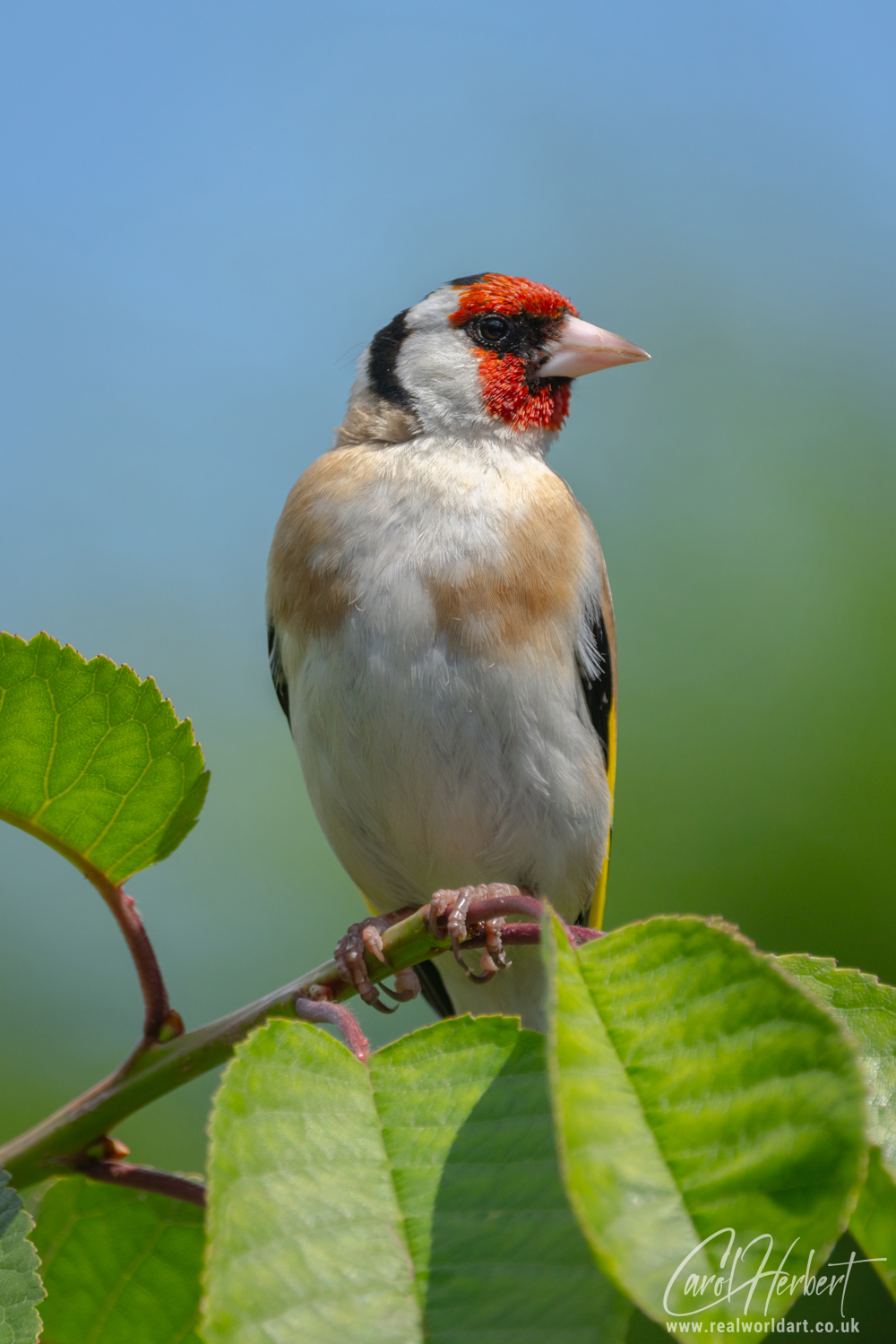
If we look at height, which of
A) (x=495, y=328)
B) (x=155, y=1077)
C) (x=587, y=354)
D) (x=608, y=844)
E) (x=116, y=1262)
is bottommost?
(x=608, y=844)

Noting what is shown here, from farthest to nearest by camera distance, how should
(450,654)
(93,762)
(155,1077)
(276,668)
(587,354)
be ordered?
(587,354) → (276,668) → (450,654) → (93,762) → (155,1077)

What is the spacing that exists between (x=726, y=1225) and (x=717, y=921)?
21 cm

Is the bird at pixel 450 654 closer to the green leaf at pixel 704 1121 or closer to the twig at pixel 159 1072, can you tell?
the twig at pixel 159 1072

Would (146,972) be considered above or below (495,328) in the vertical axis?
below

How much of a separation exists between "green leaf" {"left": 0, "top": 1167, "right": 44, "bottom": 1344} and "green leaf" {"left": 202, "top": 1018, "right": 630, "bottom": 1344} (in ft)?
1.02

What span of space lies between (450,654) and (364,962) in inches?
36.2

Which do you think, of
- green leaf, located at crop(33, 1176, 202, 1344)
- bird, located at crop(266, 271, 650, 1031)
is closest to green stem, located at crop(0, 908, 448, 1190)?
green leaf, located at crop(33, 1176, 202, 1344)

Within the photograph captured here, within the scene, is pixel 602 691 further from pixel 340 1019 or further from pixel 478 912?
pixel 340 1019

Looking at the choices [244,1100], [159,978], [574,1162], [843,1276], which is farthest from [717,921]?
[159,978]

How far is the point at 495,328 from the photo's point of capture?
2.99m

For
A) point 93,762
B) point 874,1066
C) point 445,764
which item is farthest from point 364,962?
point 445,764

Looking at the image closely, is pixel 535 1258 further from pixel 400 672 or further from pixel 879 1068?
pixel 400 672

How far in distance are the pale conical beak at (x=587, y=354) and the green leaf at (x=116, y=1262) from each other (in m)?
2.26

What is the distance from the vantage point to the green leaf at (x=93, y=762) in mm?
1217
